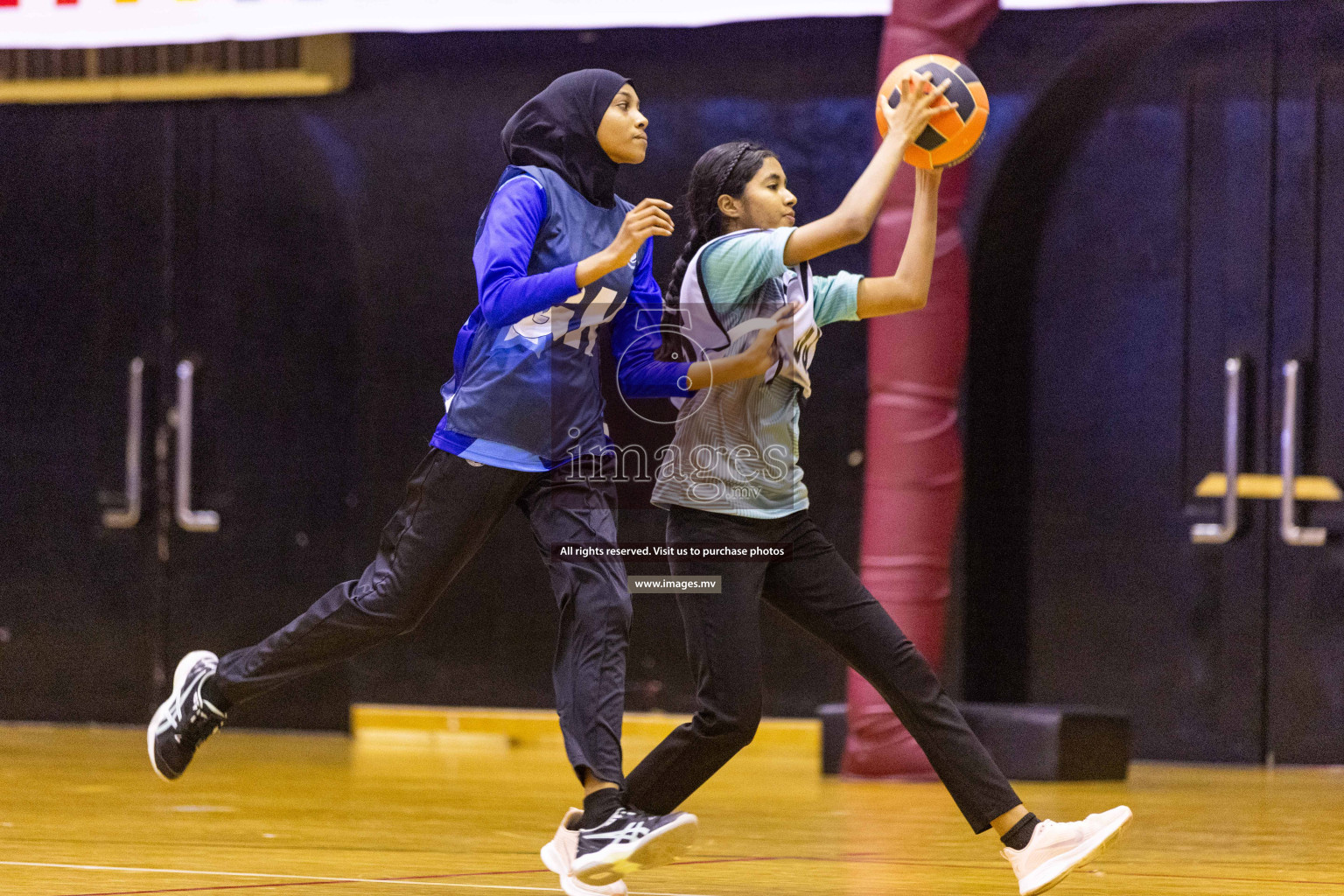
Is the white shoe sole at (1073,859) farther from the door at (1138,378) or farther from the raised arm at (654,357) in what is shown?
the door at (1138,378)

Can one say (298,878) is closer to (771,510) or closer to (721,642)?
(721,642)

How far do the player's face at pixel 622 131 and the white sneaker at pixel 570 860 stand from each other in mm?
1211

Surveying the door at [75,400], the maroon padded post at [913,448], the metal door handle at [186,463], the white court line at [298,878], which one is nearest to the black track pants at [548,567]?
the white court line at [298,878]

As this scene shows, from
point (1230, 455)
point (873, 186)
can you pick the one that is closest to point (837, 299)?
point (873, 186)

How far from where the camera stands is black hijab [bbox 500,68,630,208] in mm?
3111

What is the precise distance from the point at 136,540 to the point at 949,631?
10.0ft

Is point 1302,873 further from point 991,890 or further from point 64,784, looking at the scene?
point 64,784

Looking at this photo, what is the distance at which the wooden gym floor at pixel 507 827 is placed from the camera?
10.8 ft

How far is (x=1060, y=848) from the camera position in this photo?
9.38 ft

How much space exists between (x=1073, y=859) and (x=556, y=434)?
1.16m

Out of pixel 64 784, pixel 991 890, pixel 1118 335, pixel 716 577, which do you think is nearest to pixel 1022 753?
pixel 1118 335

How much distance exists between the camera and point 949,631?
5699mm

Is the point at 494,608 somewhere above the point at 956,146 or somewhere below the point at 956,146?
below

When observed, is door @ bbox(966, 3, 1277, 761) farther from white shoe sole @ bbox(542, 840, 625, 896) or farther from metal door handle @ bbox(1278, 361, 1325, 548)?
white shoe sole @ bbox(542, 840, 625, 896)
